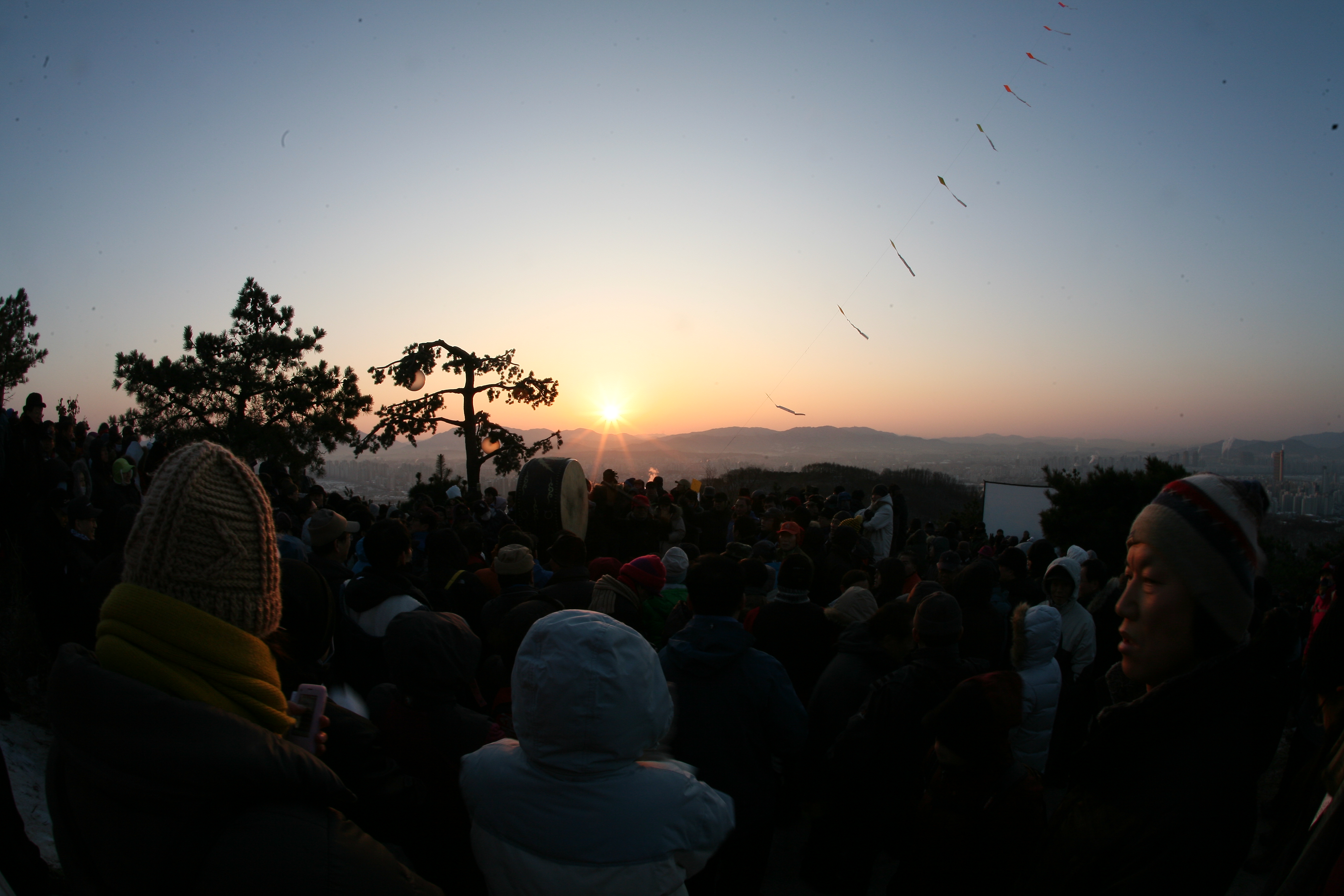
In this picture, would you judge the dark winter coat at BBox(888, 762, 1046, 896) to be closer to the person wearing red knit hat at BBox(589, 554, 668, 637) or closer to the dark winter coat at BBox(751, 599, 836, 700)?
the dark winter coat at BBox(751, 599, 836, 700)

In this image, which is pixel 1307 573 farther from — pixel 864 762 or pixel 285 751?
pixel 285 751

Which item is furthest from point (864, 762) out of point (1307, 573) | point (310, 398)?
point (310, 398)

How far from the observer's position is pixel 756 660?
3.08 meters

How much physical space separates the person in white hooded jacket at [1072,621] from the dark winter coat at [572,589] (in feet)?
10.4

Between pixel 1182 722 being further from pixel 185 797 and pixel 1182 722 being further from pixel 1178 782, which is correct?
pixel 185 797

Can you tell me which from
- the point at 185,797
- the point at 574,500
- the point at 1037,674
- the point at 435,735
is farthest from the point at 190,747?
the point at 574,500

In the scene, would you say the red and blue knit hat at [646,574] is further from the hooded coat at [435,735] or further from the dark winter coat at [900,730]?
the hooded coat at [435,735]

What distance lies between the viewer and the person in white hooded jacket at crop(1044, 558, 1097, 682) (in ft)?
15.4

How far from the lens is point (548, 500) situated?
35.3ft

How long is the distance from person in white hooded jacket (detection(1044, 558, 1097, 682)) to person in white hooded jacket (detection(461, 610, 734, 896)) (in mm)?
3805

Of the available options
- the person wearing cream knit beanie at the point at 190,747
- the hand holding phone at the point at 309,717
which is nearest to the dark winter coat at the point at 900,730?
the person wearing cream knit beanie at the point at 190,747

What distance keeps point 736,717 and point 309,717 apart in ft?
6.40

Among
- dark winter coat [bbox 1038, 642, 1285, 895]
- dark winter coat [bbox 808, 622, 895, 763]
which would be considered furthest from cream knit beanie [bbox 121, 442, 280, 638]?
dark winter coat [bbox 808, 622, 895, 763]

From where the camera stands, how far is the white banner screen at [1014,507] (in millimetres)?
22641
